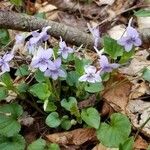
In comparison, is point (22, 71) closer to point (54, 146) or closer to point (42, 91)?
point (42, 91)

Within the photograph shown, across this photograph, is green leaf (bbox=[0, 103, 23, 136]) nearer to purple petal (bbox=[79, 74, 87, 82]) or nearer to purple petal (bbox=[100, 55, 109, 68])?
purple petal (bbox=[79, 74, 87, 82])

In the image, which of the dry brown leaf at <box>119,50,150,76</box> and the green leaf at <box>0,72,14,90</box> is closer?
the green leaf at <box>0,72,14,90</box>

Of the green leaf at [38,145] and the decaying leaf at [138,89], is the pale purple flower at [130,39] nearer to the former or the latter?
the decaying leaf at [138,89]

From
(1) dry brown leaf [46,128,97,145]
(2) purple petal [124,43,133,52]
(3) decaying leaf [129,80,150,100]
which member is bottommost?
(1) dry brown leaf [46,128,97,145]

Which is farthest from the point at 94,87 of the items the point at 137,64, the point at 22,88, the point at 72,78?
the point at 137,64

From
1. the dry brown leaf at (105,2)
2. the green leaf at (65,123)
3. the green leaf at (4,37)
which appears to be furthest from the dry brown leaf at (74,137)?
the dry brown leaf at (105,2)

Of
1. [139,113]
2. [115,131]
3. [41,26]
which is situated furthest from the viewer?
[41,26]

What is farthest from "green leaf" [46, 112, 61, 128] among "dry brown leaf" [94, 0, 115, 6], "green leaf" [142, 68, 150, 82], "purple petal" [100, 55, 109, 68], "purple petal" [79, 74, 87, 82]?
"dry brown leaf" [94, 0, 115, 6]
